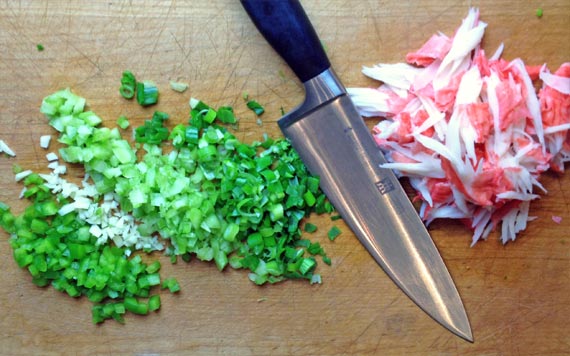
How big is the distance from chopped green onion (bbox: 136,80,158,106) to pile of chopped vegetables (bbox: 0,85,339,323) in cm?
1

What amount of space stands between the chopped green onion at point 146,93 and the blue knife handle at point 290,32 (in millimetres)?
401

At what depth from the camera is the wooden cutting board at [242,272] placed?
1959mm

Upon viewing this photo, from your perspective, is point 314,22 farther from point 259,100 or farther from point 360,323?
point 360,323

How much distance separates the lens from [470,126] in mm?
1838

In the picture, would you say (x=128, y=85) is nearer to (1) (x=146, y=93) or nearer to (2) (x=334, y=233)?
(1) (x=146, y=93)

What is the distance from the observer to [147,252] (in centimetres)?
200

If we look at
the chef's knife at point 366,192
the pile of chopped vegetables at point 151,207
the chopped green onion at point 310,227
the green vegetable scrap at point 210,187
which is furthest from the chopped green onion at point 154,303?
the chef's knife at point 366,192

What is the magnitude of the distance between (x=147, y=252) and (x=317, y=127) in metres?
0.68

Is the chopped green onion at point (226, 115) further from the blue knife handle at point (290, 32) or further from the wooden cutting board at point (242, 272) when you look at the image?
the blue knife handle at point (290, 32)

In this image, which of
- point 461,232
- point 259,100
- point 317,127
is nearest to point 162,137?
point 259,100

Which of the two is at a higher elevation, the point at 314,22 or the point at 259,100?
the point at 314,22

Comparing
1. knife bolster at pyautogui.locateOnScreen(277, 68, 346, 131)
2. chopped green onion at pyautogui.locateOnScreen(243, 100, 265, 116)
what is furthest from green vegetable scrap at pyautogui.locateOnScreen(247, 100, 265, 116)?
knife bolster at pyautogui.locateOnScreen(277, 68, 346, 131)

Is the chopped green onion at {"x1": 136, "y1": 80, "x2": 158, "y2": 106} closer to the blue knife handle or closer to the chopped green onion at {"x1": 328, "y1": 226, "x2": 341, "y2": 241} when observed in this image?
the blue knife handle

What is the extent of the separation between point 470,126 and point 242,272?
84 centimetres
